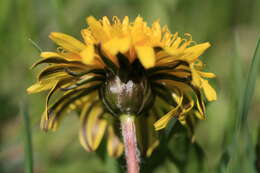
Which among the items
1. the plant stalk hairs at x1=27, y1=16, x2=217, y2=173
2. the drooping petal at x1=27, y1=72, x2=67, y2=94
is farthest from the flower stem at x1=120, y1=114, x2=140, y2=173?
the drooping petal at x1=27, y1=72, x2=67, y2=94

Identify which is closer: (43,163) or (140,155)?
(140,155)

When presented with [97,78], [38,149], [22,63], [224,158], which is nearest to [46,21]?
[22,63]

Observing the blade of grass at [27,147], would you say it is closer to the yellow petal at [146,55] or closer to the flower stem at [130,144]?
the flower stem at [130,144]

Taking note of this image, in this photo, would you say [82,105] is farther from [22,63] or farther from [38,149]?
[22,63]

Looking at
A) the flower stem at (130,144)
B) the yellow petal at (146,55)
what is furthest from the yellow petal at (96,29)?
the flower stem at (130,144)

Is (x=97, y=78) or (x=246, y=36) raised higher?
(x=246, y=36)

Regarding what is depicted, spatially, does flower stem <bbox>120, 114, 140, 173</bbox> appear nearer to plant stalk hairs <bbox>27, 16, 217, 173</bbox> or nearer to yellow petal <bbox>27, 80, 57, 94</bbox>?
plant stalk hairs <bbox>27, 16, 217, 173</bbox>
